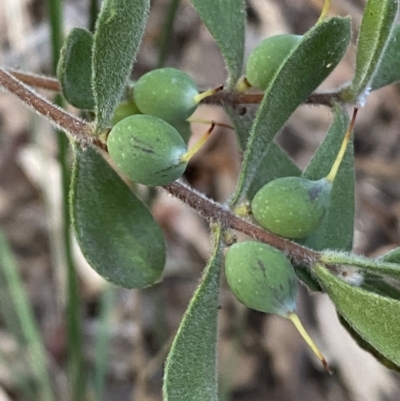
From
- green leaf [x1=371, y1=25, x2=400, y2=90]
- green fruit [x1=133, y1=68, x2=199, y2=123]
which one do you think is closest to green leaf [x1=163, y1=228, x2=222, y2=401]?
green fruit [x1=133, y1=68, x2=199, y2=123]

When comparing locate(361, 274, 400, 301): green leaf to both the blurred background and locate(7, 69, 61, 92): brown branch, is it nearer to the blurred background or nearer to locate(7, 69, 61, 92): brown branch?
locate(7, 69, 61, 92): brown branch

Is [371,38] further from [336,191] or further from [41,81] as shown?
[41,81]

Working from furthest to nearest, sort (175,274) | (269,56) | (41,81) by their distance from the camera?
(175,274) → (41,81) → (269,56)

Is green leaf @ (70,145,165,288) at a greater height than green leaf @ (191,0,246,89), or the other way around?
green leaf @ (191,0,246,89)

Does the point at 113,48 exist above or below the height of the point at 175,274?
above

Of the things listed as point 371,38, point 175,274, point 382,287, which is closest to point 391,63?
point 371,38

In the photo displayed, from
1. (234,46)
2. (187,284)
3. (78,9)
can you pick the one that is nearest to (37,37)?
(78,9)
